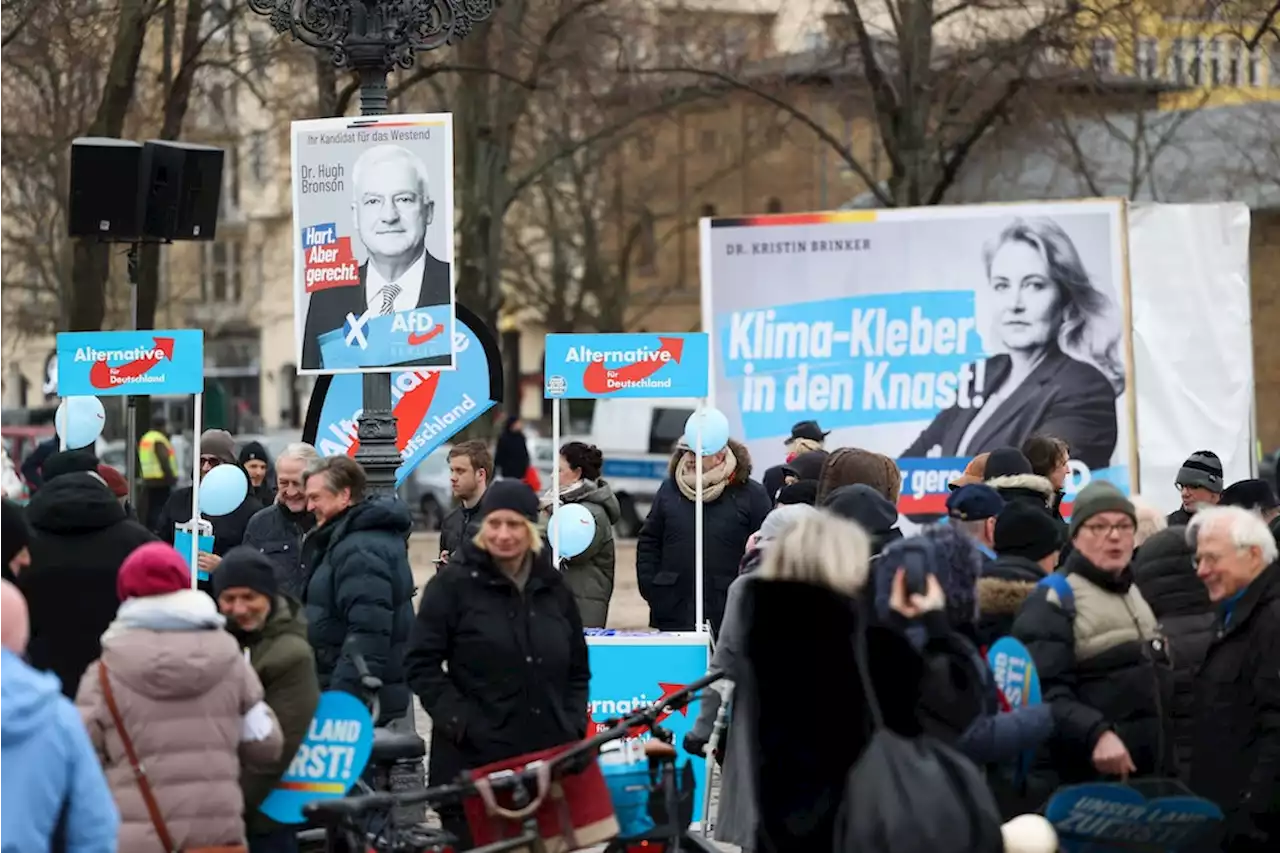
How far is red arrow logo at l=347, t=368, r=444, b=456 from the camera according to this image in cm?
1399

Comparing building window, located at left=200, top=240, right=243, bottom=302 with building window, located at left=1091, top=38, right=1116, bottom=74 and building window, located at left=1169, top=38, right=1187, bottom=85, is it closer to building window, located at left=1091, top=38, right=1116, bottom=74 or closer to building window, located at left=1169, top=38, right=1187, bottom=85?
building window, located at left=1169, top=38, right=1187, bottom=85

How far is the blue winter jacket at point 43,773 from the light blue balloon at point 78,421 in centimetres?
781

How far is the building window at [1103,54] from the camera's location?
97.7 feet

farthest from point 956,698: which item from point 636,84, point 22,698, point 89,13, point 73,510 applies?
point 636,84

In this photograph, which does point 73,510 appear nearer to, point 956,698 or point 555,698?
point 555,698

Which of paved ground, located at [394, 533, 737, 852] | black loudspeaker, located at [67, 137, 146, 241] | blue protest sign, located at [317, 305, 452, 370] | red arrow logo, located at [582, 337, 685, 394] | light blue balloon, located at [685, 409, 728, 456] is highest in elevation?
black loudspeaker, located at [67, 137, 146, 241]

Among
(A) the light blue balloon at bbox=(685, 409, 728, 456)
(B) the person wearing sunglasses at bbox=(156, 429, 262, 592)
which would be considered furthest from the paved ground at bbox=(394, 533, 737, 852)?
(A) the light blue balloon at bbox=(685, 409, 728, 456)

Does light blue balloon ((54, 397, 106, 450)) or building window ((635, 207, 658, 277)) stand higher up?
building window ((635, 207, 658, 277))

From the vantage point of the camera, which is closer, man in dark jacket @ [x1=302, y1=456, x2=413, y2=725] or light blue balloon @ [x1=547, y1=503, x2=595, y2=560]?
man in dark jacket @ [x1=302, y1=456, x2=413, y2=725]

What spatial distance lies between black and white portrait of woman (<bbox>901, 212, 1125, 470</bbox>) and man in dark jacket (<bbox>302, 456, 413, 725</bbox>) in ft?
32.5

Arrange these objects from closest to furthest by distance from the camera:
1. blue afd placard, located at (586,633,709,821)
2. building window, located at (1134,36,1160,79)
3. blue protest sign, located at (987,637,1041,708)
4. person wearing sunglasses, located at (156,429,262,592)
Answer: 1. blue protest sign, located at (987,637,1041,708)
2. blue afd placard, located at (586,633,709,821)
3. person wearing sunglasses, located at (156,429,262,592)
4. building window, located at (1134,36,1160,79)

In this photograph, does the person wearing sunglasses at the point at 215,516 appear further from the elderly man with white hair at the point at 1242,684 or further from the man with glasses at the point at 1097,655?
the elderly man with white hair at the point at 1242,684

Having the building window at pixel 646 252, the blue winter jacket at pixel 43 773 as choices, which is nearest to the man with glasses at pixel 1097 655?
the blue winter jacket at pixel 43 773

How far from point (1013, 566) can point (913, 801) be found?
164 cm
